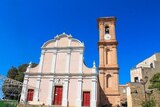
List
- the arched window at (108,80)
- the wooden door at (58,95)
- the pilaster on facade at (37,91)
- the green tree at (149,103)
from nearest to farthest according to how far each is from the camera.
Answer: the green tree at (149,103)
the wooden door at (58,95)
the pilaster on facade at (37,91)
the arched window at (108,80)

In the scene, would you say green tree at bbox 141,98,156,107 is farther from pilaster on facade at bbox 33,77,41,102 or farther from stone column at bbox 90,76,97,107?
pilaster on facade at bbox 33,77,41,102

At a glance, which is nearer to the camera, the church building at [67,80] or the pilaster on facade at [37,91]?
the church building at [67,80]

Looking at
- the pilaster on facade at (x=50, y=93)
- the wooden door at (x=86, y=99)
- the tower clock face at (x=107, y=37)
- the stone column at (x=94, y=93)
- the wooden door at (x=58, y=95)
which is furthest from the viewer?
the tower clock face at (x=107, y=37)

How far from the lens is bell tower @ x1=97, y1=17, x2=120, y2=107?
2925cm

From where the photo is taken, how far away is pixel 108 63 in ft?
105

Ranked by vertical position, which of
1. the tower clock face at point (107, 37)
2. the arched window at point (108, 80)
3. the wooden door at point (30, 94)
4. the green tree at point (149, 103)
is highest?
the tower clock face at point (107, 37)

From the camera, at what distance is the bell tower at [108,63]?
2925cm

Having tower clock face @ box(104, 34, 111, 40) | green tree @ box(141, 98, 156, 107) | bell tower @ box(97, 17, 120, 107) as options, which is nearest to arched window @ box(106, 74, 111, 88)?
bell tower @ box(97, 17, 120, 107)

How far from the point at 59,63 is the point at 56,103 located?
5.61m

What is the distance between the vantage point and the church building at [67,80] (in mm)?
24484

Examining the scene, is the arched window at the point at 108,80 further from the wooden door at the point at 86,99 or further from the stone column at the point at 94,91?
the wooden door at the point at 86,99

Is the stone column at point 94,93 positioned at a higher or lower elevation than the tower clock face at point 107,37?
lower

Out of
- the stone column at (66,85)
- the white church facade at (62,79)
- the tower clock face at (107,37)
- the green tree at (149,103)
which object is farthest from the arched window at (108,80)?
the green tree at (149,103)

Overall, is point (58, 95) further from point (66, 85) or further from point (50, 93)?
point (66, 85)
